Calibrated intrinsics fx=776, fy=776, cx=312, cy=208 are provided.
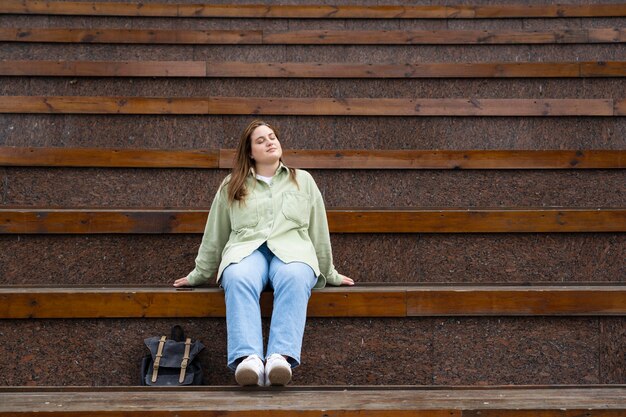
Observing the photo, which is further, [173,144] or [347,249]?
[173,144]

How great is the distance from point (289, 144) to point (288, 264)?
1.40m

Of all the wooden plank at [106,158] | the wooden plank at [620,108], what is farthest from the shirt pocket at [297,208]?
the wooden plank at [620,108]

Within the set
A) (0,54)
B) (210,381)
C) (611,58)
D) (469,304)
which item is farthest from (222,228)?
(611,58)

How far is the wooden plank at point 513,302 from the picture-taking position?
2346 millimetres

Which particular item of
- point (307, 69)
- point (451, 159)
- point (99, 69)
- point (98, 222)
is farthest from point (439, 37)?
point (98, 222)

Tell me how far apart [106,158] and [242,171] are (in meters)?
0.78

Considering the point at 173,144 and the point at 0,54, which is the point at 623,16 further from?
the point at 0,54

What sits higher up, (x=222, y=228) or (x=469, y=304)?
(x=222, y=228)

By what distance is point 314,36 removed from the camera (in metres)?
4.73

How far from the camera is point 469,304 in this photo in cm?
235

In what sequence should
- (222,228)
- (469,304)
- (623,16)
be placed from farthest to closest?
(623,16) → (222,228) → (469,304)

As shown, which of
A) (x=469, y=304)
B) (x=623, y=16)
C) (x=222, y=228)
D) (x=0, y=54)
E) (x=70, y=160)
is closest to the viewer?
(x=469, y=304)

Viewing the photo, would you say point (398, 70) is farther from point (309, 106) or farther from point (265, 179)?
point (265, 179)

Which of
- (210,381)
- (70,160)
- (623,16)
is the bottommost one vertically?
(210,381)
